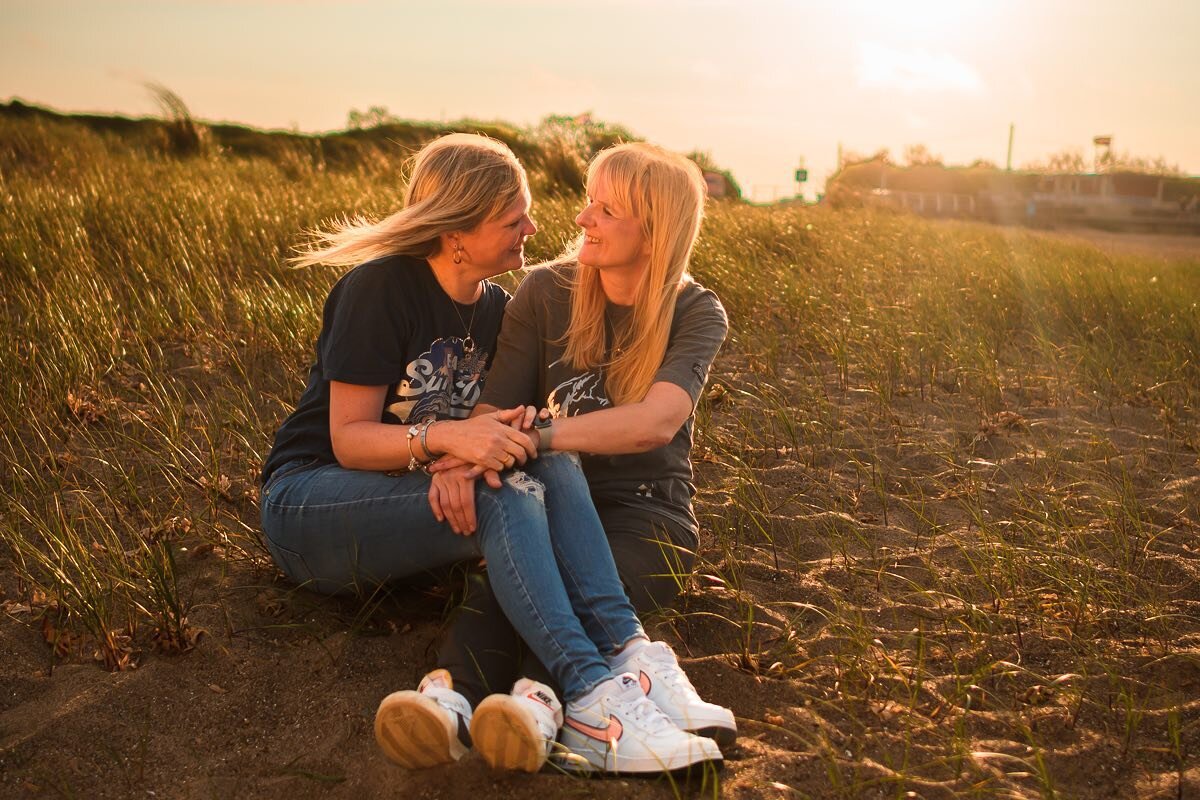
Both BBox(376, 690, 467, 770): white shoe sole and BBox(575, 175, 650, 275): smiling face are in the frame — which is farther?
BBox(575, 175, 650, 275): smiling face

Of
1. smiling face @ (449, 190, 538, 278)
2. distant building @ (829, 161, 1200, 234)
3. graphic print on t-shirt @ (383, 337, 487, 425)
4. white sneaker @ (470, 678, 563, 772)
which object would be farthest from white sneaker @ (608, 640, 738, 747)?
distant building @ (829, 161, 1200, 234)

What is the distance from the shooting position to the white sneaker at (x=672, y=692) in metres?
2.25

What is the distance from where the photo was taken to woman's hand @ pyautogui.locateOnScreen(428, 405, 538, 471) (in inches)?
96.0

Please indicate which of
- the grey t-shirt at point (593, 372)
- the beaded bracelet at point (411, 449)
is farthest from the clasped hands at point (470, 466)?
the grey t-shirt at point (593, 372)

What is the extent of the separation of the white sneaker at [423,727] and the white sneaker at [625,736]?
245 mm

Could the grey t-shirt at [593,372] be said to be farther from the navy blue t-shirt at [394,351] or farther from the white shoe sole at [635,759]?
the white shoe sole at [635,759]

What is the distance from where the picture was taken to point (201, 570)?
3158 millimetres

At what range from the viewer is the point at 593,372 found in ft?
9.77

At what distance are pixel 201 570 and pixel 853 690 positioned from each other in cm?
198

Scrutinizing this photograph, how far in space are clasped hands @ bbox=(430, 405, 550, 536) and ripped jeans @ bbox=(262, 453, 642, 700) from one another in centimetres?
3

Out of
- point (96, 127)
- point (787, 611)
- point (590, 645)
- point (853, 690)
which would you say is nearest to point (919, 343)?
point (787, 611)

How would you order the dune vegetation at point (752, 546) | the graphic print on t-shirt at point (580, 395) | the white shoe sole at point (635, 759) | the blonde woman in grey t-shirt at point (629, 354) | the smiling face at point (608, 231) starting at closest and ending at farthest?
the white shoe sole at point (635, 759), the dune vegetation at point (752, 546), the blonde woman in grey t-shirt at point (629, 354), the smiling face at point (608, 231), the graphic print on t-shirt at point (580, 395)

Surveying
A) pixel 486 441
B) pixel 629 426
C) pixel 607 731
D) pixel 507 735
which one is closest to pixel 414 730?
pixel 507 735

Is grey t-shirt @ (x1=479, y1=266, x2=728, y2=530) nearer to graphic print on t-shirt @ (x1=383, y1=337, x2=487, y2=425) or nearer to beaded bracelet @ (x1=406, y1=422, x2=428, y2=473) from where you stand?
graphic print on t-shirt @ (x1=383, y1=337, x2=487, y2=425)
